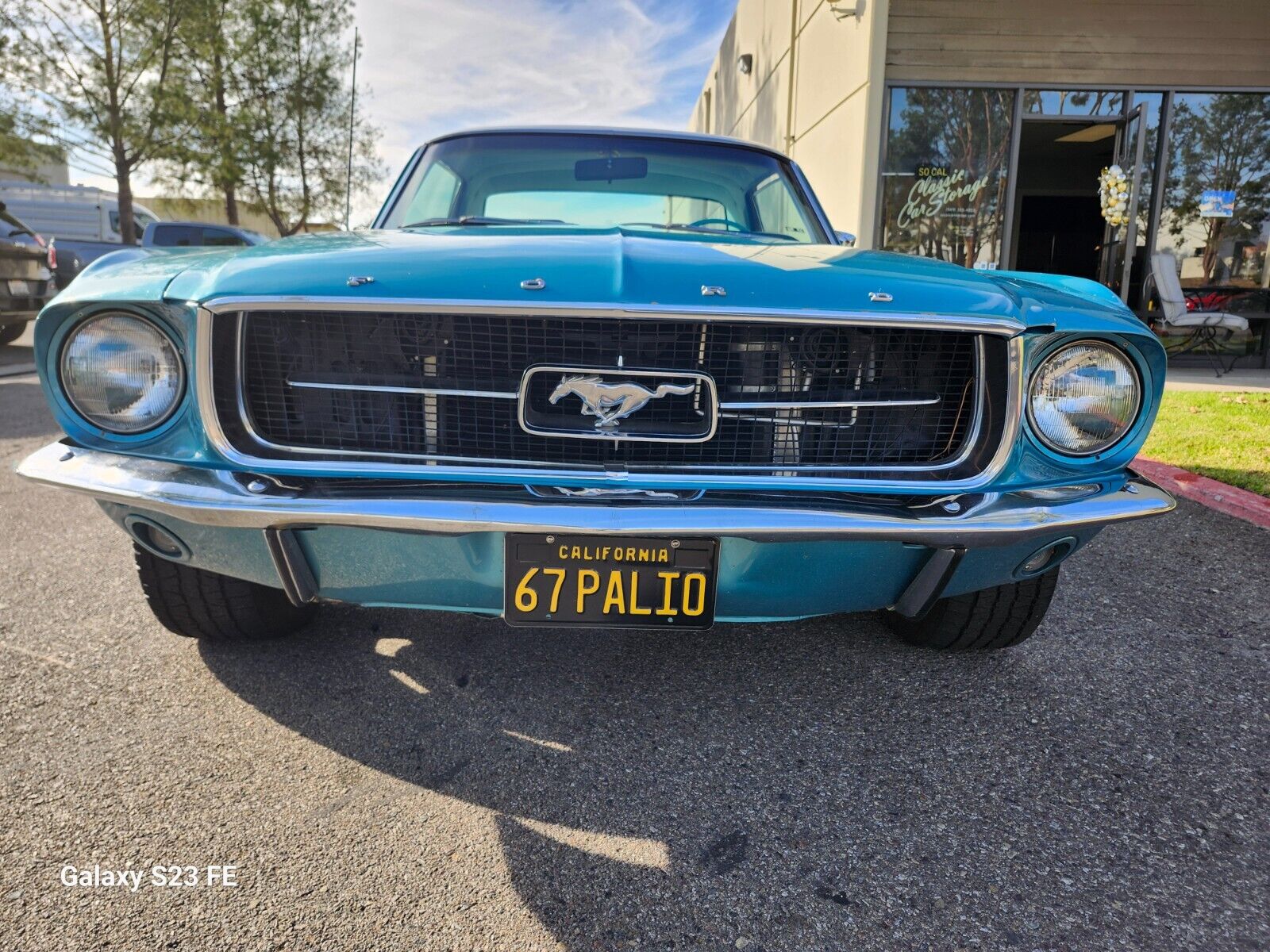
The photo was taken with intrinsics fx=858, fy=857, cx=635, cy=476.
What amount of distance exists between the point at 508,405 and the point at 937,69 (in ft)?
23.8

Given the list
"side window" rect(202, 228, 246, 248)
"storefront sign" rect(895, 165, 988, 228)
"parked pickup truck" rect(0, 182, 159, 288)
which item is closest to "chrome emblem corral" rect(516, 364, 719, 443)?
"storefront sign" rect(895, 165, 988, 228)

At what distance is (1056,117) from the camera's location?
752 centimetres

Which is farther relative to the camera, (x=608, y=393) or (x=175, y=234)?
(x=175, y=234)

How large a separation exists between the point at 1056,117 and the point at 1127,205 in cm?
108

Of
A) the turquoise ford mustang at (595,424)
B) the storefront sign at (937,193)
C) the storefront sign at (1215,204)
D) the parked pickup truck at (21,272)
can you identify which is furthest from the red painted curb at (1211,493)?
the parked pickup truck at (21,272)

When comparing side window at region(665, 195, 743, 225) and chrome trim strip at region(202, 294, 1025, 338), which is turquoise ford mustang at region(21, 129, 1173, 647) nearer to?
chrome trim strip at region(202, 294, 1025, 338)

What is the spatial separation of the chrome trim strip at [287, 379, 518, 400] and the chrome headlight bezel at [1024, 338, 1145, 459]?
104 cm

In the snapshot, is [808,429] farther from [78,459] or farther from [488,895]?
[78,459]

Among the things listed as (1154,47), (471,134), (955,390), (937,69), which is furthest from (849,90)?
(955,390)

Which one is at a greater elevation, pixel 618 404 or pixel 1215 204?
pixel 1215 204

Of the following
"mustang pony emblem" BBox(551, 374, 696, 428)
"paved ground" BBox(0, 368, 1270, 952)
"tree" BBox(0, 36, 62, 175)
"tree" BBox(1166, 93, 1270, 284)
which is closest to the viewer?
"paved ground" BBox(0, 368, 1270, 952)

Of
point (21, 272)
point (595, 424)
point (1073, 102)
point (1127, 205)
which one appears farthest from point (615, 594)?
point (21, 272)

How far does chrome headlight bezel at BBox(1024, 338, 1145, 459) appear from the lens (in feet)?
5.65

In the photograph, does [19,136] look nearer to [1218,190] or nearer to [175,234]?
[175,234]
